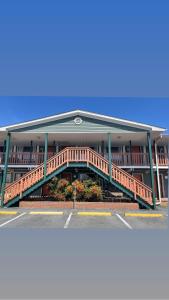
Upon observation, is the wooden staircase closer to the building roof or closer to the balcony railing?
the balcony railing

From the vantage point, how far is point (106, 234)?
17.9ft

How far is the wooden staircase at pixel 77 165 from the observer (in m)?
11.4

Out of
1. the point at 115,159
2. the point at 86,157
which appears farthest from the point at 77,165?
the point at 115,159

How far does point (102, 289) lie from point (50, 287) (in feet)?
2.64

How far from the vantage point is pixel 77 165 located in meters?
12.0

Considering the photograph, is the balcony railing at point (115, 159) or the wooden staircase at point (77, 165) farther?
the balcony railing at point (115, 159)

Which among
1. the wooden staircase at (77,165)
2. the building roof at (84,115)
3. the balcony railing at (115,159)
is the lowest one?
the wooden staircase at (77,165)

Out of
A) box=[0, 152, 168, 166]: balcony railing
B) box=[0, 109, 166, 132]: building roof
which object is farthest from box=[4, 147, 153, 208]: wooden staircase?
box=[0, 109, 166, 132]: building roof

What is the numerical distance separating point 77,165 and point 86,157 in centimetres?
75

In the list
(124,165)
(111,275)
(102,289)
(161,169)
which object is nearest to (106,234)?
(111,275)

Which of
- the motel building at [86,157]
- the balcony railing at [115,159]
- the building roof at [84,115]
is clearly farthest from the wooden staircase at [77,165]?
the building roof at [84,115]

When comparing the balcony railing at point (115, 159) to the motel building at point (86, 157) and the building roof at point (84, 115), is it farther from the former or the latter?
the building roof at point (84, 115)

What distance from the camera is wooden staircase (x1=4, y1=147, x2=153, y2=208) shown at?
11.4 m

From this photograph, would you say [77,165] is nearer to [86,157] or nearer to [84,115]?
[86,157]
